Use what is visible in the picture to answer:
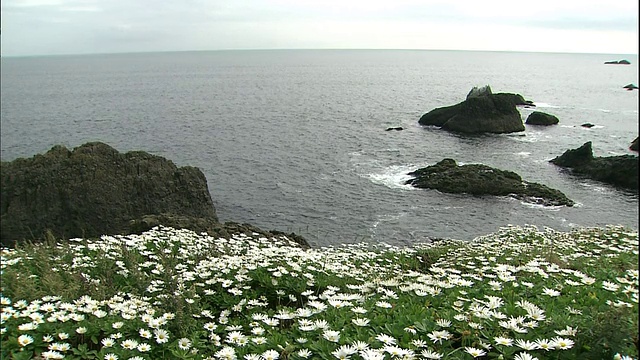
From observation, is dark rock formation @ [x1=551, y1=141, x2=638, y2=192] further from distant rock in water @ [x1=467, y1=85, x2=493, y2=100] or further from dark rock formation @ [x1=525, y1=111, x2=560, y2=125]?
dark rock formation @ [x1=525, y1=111, x2=560, y2=125]

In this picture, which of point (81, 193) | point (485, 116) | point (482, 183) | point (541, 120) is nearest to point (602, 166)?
point (482, 183)

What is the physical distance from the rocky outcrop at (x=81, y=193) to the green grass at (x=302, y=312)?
13553 millimetres

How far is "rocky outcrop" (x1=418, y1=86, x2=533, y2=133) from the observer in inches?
2089

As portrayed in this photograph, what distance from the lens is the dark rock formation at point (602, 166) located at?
33594mm

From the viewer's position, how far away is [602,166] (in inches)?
1409

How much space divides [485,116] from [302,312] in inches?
2084

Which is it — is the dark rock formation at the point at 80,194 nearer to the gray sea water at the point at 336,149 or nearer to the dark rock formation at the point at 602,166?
the gray sea water at the point at 336,149

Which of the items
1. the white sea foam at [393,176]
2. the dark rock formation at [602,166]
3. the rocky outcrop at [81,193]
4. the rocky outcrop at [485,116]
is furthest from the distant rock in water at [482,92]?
the rocky outcrop at [81,193]

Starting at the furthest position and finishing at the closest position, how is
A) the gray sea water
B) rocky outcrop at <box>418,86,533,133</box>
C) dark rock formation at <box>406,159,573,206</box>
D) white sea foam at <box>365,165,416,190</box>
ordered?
rocky outcrop at <box>418,86,533,133</box>
white sea foam at <box>365,165,416,190</box>
dark rock formation at <box>406,159,573,206</box>
the gray sea water

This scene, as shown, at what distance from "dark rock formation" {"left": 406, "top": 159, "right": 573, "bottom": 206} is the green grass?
23.1 meters

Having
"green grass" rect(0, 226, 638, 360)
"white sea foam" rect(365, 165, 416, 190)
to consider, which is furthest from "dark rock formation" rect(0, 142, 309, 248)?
"white sea foam" rect(365, 165, 416, 190)

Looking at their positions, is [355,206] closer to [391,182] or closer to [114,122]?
[391,182]

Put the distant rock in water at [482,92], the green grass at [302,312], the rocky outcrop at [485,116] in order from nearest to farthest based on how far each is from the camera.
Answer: the green grass at [302,312] → the rocky outcrop at [485,116] → the distant rock in water at [482,92]

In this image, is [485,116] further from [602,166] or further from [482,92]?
[602,166]
